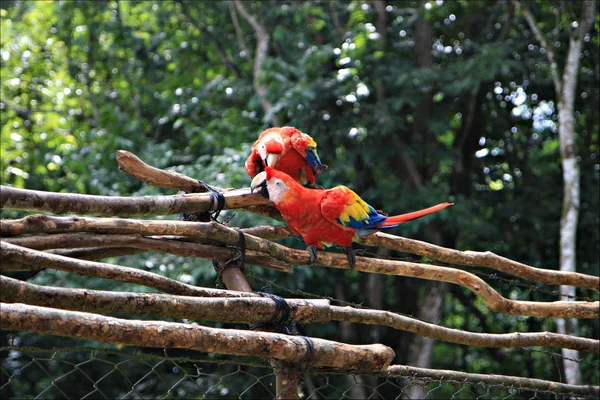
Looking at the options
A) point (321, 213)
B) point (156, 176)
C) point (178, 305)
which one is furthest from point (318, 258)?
point (178, 305)

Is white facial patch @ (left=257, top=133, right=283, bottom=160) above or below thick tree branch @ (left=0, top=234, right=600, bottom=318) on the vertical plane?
above

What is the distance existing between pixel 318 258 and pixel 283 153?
0.49 m

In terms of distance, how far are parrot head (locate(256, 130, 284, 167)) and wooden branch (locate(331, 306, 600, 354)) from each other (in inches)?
30.5

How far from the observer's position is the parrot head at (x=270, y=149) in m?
2.41

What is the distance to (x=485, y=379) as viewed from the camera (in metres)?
1.87

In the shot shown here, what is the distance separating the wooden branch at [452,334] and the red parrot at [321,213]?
322mm

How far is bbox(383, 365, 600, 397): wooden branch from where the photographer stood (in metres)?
1.64

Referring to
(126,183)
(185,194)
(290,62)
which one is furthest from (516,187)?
(185,194)

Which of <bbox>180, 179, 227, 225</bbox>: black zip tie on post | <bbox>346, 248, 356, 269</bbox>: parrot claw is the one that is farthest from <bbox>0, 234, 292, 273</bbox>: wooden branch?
<bbox>346, 248, 356, 269</bbox>: parrot claw

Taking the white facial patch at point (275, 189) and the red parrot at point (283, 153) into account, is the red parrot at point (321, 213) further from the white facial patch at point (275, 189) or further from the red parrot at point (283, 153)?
the red parrot at point (283, 153)

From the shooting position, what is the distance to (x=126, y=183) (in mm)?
4859

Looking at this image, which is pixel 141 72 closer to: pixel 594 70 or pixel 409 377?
pixel 594 70

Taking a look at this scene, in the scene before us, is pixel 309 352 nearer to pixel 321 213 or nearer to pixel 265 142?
pixel 321 213

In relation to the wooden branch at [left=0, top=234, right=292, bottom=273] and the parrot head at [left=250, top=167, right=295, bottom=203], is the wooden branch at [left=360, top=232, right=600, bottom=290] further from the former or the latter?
the wooden branch at [left=0, top=234, right=292, bottom=273]
